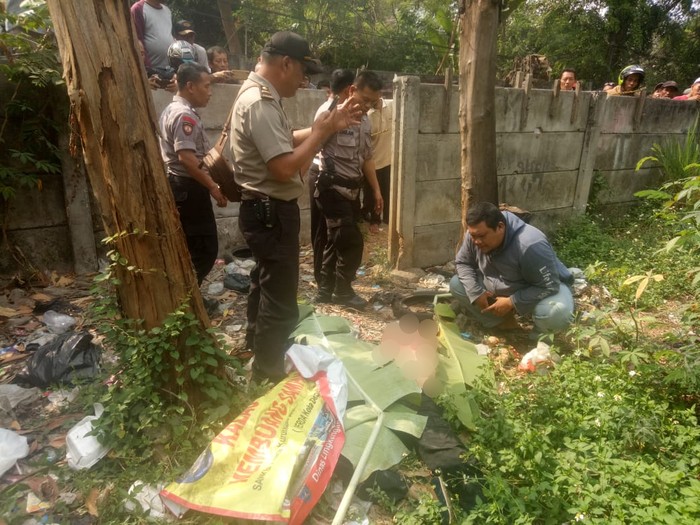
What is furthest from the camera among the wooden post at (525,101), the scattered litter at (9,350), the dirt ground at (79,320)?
the wooden post at (525,101)

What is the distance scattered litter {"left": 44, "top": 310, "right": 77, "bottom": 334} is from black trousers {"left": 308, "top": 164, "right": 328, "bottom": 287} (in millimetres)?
1973

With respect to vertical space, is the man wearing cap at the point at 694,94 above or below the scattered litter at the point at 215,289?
above

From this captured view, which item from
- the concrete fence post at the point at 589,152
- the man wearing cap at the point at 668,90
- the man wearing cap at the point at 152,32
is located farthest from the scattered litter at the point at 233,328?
the man wearing cap at the point at 668,90

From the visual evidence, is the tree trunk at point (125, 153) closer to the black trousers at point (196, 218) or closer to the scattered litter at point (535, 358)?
the black trousers at point (196, 218)

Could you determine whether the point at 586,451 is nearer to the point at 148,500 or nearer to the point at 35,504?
the point at 148,500

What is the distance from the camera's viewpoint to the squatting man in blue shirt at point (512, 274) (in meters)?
3.22

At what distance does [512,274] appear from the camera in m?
3.40

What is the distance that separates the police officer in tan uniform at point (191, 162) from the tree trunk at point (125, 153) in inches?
43.7

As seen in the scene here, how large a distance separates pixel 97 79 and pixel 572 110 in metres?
5.74

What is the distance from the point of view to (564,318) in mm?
3271

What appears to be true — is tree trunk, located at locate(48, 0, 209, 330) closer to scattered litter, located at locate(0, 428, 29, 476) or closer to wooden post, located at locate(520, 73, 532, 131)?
scattered litter, located at locate(0, 428, 29, 476)

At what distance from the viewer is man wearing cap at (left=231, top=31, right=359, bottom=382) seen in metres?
2.34

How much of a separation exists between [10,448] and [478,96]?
3.74 meters

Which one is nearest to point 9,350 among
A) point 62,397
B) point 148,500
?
point 62,397
